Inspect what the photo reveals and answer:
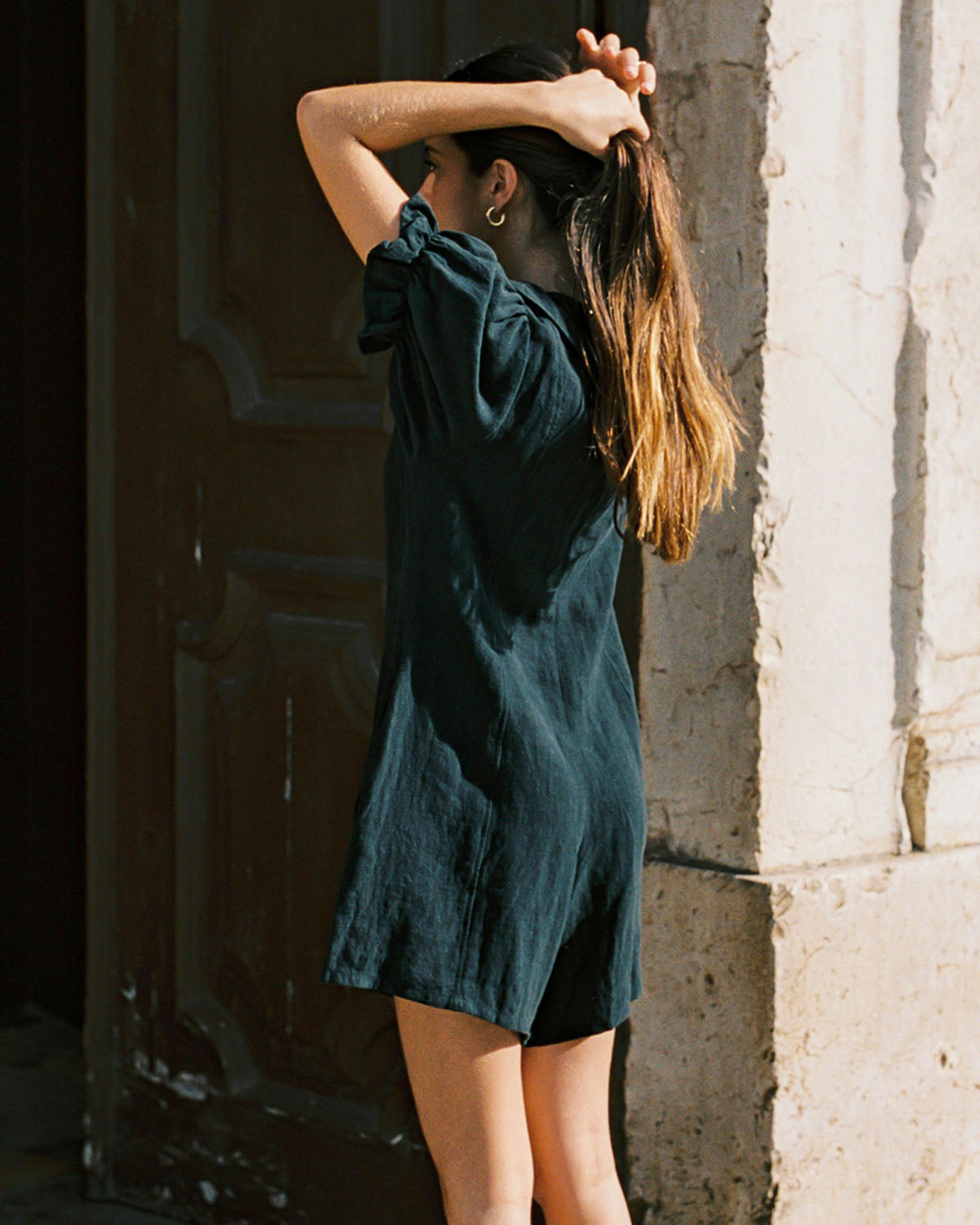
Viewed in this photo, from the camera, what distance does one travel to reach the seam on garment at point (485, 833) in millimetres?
2018

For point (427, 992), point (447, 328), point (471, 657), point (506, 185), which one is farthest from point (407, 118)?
point (427, 992)

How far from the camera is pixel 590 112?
2076mm

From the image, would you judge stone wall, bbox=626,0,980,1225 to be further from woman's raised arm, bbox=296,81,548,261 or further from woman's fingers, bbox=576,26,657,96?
woman's raised arm, bbox=296,81,548,261

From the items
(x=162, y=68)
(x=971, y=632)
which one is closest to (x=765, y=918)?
(x=971, y=632)

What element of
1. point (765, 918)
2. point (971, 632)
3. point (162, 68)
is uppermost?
point (162, 68)

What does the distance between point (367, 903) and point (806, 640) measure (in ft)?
3.71

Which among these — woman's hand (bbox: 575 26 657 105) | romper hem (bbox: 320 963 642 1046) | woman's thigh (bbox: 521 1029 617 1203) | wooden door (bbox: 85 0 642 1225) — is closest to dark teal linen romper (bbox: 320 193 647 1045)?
romper hem (bbox: 320 963 642 1046)

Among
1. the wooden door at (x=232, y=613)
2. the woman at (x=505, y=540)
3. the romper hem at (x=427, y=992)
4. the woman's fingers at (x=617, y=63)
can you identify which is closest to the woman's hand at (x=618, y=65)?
the woman's fingers at (x=617, y=63)

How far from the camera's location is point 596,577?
7.04ft

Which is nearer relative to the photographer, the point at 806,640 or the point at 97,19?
the point at 806,640

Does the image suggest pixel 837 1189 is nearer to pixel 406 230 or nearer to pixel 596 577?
pixel 596 577

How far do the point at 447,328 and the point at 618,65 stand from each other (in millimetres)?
540

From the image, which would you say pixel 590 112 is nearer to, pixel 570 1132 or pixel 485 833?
pixel 485 833

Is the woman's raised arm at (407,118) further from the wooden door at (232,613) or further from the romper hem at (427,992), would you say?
the wooden door at (232,613)
